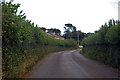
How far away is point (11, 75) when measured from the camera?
26.2ft

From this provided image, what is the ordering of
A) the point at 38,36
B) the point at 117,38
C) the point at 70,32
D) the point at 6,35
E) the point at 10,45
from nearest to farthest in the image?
the point at 6,35, the point at 10,45, the point at 117,38, the point at 38,36, the point at 70,32

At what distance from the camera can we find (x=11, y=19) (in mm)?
8055

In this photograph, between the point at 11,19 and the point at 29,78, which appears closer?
the point at 11,19

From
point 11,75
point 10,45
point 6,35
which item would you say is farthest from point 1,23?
point 11,75

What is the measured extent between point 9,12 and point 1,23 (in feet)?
3.72

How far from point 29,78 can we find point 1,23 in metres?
4.15

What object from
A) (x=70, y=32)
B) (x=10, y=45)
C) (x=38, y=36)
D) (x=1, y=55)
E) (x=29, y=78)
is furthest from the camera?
(x=70, y=32)

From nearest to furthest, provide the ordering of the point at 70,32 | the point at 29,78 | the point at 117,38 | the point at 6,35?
the point at 6,35 < the point at 29,78 < the point at 117,38 < the point at 70,32

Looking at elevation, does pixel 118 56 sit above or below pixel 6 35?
below

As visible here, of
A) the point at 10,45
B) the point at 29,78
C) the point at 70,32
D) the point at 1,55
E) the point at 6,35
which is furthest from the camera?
the point at 70,32

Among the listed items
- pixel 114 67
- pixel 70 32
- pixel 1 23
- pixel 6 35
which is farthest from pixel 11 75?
pixel 70 32

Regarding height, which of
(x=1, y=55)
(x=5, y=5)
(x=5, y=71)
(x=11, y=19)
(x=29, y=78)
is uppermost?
(x=5, y=5)

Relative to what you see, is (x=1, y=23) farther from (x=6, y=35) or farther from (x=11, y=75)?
(x=11, y=75)

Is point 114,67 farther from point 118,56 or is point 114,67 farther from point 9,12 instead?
point 9,12
